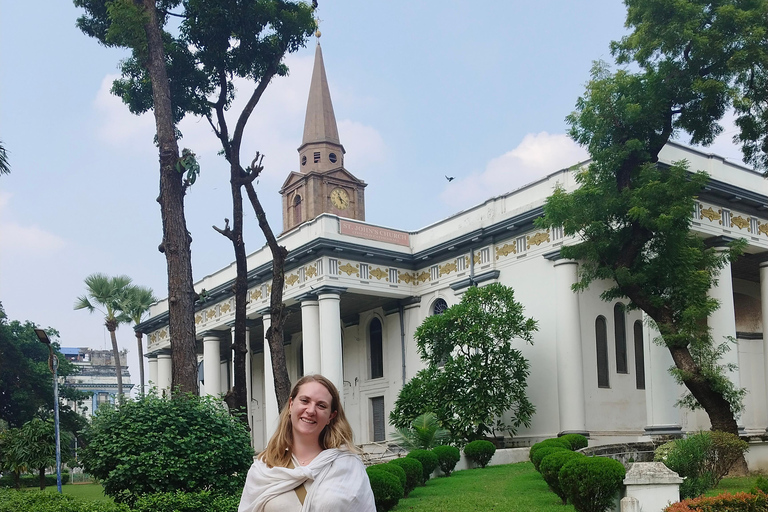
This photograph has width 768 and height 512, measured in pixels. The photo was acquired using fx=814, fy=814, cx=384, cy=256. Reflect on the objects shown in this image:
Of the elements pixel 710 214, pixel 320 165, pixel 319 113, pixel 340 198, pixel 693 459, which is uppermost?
pixel 319 113

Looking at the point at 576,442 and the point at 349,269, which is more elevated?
the point at 349,269

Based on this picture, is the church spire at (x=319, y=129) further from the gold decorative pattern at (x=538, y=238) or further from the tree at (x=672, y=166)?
the tree at (x=672, y=166)

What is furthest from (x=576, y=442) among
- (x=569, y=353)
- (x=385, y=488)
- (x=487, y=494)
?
(x=385, y=488)

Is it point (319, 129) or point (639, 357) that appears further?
point (319, 129)

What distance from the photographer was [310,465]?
3180 mm

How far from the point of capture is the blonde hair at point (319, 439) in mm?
3307

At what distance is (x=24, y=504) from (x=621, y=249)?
496 inches

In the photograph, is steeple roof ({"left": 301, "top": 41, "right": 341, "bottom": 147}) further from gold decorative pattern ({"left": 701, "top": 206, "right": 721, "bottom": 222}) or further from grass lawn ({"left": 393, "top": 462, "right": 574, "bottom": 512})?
grass lawn ({"left": 393, "top": 462, "right": 574, "bottom": 512})

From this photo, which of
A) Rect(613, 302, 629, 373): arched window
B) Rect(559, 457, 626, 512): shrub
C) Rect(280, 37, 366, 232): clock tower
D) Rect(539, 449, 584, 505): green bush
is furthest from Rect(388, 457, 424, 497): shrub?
Rect(280, 37, 366, 232): clock tower

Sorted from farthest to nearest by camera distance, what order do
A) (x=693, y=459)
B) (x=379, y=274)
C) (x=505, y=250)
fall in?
(x=379, y=274), (x=505, y=250), (x=693, y=459)

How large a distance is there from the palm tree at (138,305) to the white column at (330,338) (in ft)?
67.7

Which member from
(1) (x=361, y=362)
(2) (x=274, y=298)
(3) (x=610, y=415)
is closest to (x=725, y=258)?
(3) (x=610, y=415)

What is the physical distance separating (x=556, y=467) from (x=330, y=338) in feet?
49.4

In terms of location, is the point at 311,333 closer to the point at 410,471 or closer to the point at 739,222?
the point at 410,471
